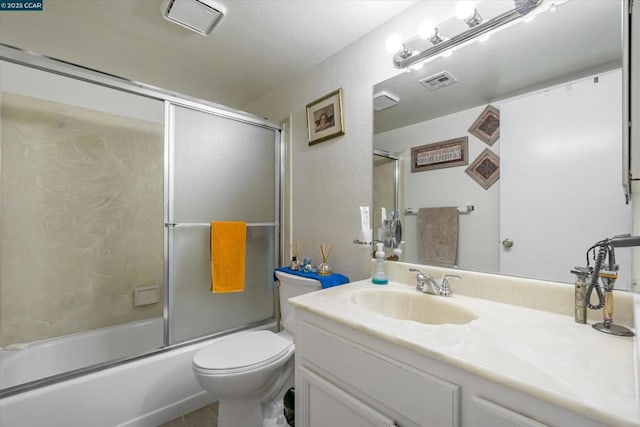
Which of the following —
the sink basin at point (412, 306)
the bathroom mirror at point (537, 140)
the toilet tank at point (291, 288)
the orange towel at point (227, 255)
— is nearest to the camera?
the bathroom mirror at point (537, 140)

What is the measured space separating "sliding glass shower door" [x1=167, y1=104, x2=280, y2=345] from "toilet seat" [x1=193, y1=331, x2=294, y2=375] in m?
0.45

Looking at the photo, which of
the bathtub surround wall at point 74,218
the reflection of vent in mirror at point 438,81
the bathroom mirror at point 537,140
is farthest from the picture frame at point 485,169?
the bathtub surround wall at point 74,218

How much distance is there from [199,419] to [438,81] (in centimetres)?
216

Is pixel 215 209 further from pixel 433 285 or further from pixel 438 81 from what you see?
pixel 438 81

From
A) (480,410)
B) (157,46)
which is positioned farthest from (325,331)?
(157,46)

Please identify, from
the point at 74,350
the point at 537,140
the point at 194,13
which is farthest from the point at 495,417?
the point at 74,350

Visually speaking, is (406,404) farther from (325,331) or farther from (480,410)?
(325,331)

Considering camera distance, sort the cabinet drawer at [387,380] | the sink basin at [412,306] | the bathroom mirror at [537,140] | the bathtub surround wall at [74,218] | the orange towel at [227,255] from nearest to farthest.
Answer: the cabinet drawer at [387,380] → the bathroom mirror at [537,140] → the sink basin at [412,306] → the bathtub surround wall at [74,218] → the orange towel at [227,255]

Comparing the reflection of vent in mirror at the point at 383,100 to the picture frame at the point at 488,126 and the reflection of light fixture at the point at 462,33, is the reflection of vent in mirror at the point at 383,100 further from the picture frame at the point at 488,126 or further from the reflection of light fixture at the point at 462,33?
the picture frame at the point at 488,126

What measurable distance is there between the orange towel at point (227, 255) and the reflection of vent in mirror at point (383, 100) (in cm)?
113

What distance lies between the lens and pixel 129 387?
1343 mm

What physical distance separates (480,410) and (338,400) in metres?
0.42

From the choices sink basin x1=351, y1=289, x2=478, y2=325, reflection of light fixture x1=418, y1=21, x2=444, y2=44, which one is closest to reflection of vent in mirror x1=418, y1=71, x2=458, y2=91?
reflection of light fixture x1=418, y1=21, x2=444, y2=44

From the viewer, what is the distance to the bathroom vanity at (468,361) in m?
0.49
